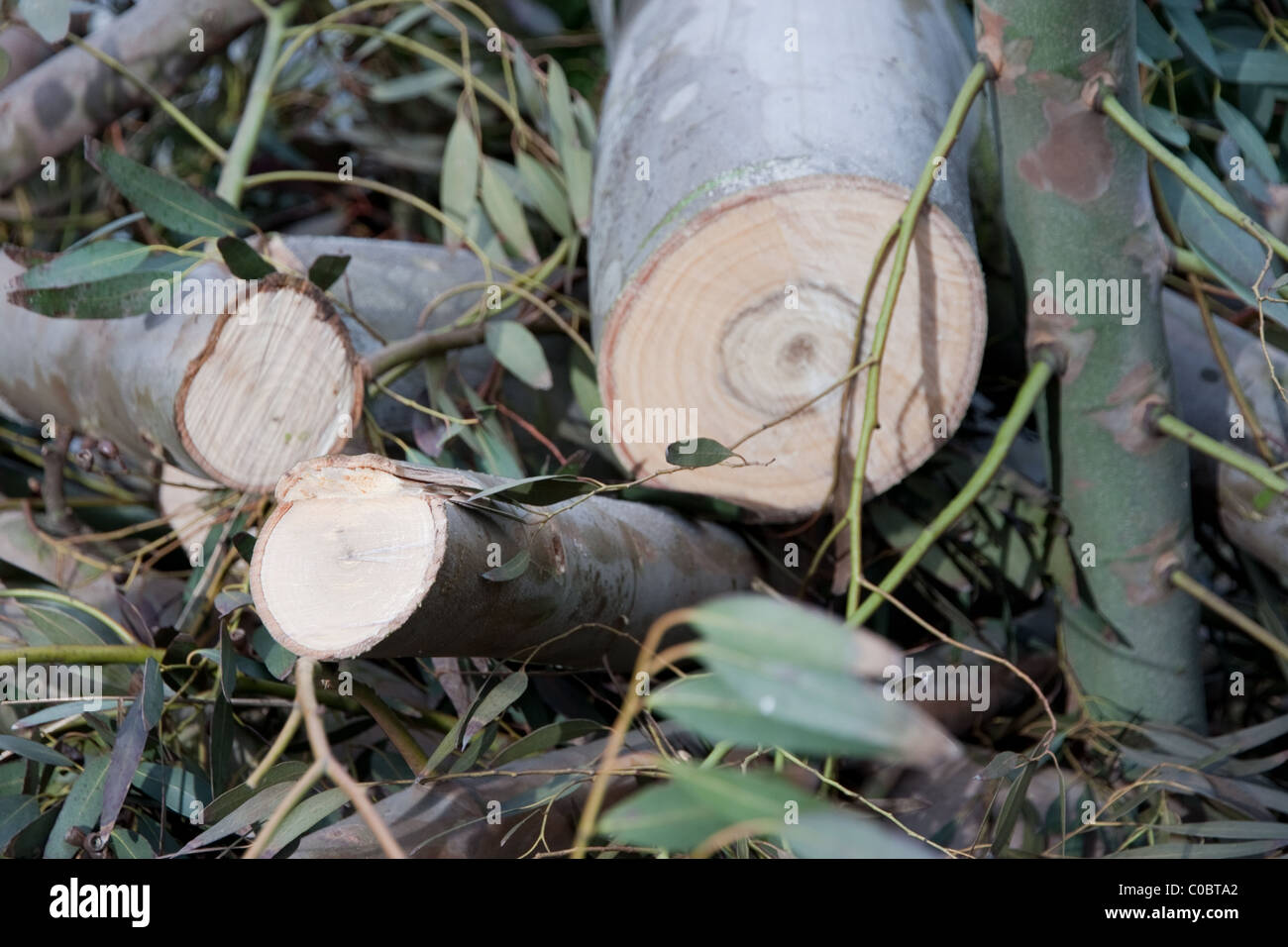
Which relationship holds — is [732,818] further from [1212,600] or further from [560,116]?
[560,116]

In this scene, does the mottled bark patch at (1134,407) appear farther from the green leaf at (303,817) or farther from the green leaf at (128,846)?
Answer: the green leaf at (128,846)

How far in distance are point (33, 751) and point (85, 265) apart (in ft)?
1.25

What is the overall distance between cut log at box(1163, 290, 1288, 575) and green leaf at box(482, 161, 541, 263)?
68 centimetres

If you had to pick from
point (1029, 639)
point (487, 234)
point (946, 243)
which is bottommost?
point (1029, 639)

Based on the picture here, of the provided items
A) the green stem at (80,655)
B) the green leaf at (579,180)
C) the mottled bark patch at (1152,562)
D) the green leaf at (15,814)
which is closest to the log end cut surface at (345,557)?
the green stem at (80,655)

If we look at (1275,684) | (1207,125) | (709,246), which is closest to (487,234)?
(709,246)

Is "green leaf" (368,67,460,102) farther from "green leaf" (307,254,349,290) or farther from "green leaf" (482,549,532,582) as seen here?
"green leaf" (482,549,532,582)

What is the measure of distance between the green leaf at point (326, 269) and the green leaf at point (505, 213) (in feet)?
1.01

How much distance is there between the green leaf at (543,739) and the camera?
86 cm

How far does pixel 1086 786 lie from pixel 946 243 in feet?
1.72

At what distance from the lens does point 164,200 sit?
3.24 feet

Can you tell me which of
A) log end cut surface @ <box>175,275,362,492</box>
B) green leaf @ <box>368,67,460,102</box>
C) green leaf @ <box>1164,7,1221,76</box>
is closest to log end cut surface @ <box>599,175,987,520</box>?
log end cut surface @ <box>175,275,362,492</box>

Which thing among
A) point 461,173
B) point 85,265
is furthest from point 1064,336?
point 85,265
